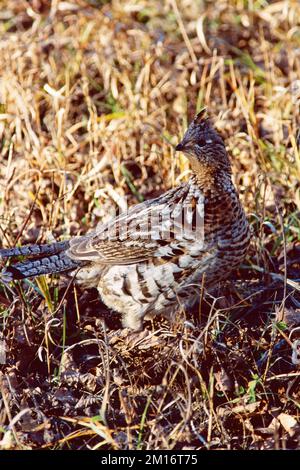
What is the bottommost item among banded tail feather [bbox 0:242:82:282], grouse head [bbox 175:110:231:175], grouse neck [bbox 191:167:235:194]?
banded tail feather [bbox 0:242:82:282]

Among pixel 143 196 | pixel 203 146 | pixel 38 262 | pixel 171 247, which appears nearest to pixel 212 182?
pixel 203 146

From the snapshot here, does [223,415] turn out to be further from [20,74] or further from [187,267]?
[20,74]

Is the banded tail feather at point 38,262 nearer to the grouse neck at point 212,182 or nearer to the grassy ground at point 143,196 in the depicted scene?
the grassy ground at point 143,196

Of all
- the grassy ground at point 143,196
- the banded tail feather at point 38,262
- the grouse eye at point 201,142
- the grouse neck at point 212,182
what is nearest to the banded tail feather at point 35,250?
the banded tail feather at point 38,262

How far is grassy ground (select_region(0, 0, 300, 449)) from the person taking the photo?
3.99 metres

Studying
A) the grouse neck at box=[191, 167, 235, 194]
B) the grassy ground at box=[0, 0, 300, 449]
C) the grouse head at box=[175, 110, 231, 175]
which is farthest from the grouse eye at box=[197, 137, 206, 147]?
the grassy ground at box=[0, 0, 300, 449]

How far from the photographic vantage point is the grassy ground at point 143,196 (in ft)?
13.1

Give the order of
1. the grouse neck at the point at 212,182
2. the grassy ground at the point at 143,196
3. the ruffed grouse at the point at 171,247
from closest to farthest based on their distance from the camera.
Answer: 1. the grassy ground at the point at 143,196
2. the ruffed grouse at the point at 171,247
3. the grouse neck at the point at 212,182

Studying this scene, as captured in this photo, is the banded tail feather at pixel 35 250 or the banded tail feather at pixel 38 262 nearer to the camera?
the banded tail feather at pixel 38 262

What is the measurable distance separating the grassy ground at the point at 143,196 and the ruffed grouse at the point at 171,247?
177mm

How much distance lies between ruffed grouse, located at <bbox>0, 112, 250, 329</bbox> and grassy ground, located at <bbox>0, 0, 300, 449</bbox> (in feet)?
0.58

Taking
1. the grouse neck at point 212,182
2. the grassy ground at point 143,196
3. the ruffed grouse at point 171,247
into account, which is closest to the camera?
the grassy ground at point 143,196

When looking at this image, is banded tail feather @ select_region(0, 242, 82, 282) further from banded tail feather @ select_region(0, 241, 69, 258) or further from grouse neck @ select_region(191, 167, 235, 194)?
grouse neck @ select_region(191, 167, 235, 194)

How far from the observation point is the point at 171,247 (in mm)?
4461
